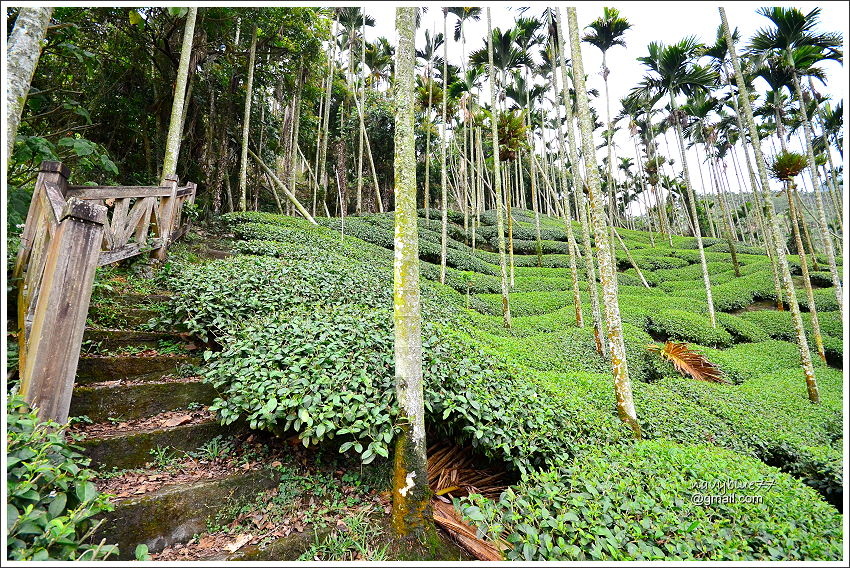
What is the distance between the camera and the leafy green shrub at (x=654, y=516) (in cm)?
232

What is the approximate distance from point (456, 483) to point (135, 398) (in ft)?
9.85

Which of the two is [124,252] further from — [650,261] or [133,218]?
[650,261]

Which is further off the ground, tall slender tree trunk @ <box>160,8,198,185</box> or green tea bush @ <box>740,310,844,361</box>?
tall slender tree trunk @ <box>160,8,198,185</box>

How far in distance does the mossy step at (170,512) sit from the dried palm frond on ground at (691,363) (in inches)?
314

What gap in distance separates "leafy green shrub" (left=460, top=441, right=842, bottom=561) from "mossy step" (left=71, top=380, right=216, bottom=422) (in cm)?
274

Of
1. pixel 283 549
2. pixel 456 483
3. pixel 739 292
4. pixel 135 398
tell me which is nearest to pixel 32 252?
pixel 135 398

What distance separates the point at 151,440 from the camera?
2896 mm

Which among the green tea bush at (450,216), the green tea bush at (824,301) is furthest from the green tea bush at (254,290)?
the green tea bush at (824,301)

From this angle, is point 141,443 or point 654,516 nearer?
point 654,516

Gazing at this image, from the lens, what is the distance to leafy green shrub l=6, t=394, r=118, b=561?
61.6 inches

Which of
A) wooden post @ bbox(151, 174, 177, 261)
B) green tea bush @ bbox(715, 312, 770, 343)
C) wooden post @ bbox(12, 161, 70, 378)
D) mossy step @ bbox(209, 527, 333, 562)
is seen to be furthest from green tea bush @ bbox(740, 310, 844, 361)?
wooden post @ bbox(151, 174, 177, 261)

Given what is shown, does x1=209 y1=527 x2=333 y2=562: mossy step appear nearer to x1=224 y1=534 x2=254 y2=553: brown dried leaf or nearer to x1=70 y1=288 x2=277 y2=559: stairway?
x1=224 y1=534 x2=254 y2=553: brown dried leaf

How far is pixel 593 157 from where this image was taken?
477cm

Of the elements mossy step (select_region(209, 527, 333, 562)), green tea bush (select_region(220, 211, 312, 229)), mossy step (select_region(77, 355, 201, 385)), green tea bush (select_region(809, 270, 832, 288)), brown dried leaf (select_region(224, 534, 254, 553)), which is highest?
green tea bush (select_region(220, 211, 312, 229))
